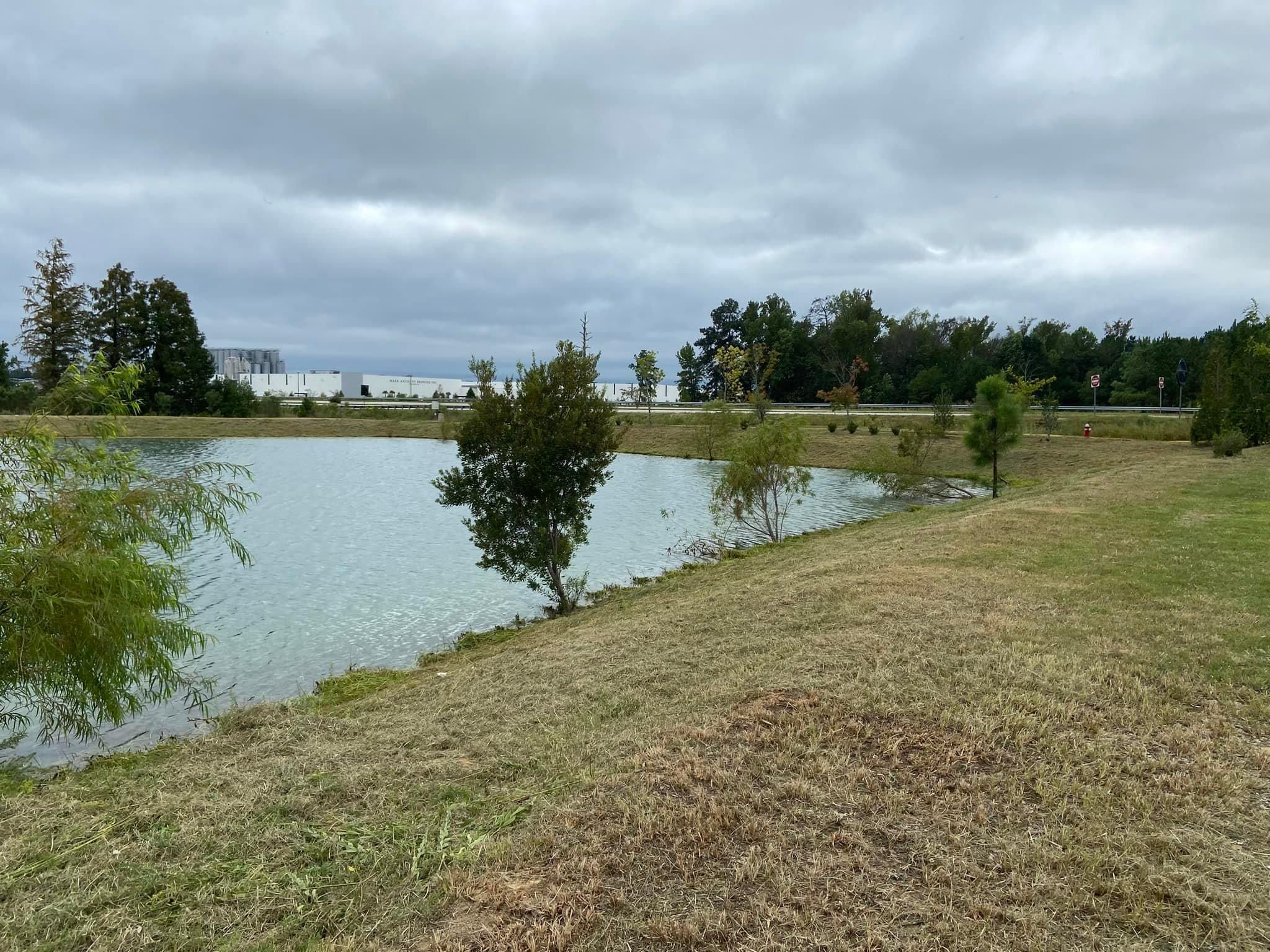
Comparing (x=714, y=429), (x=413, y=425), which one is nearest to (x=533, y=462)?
(x=714, y=429)

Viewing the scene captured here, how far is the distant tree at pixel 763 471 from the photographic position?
19.9 meters

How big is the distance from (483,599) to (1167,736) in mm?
12036

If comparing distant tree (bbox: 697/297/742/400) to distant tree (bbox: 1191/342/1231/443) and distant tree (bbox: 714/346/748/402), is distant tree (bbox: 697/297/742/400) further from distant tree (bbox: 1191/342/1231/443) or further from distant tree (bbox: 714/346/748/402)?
distant tree (bbox: 1191/342/1231/443)

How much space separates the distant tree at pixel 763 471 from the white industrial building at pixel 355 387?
74800 mm

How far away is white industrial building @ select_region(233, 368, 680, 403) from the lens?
4119 inches

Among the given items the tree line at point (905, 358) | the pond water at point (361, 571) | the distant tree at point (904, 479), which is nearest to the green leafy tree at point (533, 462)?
the pond water at point (361, 571)

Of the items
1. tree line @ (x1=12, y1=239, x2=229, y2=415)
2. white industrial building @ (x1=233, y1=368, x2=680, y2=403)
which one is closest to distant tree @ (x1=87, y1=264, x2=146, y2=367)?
tree line @ (x1=12, y1=239, x2=229, y2=415)

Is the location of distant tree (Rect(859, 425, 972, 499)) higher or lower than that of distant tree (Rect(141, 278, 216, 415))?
lower

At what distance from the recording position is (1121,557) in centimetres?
1026

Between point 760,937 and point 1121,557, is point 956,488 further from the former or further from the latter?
point 760,937

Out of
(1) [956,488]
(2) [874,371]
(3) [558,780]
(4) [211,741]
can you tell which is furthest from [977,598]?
(2) [874,371]

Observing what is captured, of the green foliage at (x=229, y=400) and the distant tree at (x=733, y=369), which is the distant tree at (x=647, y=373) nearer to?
the distant tree at (x=733, y=369)

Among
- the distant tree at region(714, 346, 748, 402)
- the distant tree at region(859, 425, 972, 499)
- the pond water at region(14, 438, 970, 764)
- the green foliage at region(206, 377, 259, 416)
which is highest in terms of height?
the distant tree at region(714, 346, 748, 402)

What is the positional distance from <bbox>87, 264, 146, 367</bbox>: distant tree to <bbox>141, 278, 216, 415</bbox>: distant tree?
0.63 m
